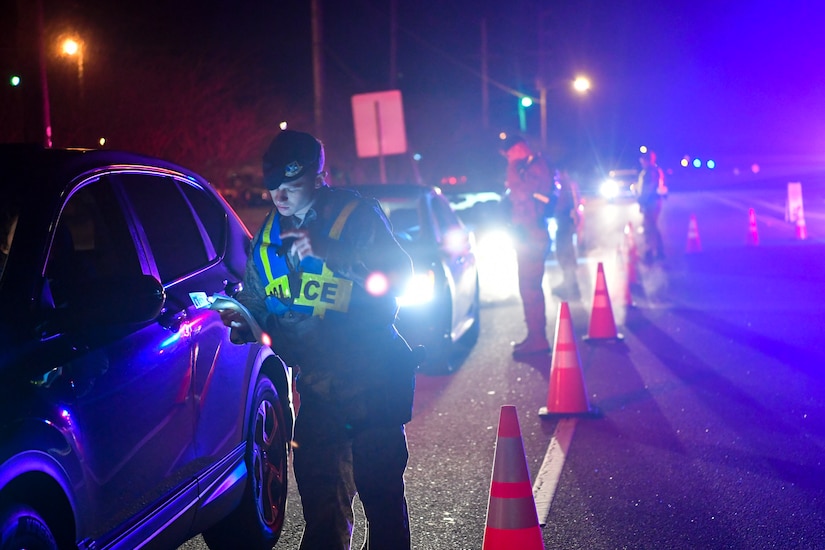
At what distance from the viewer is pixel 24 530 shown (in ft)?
9.99

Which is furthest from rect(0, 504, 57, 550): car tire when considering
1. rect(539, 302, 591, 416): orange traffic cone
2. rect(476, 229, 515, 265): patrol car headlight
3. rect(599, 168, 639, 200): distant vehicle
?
rect(599, 168, 639, 200): distant vehicle

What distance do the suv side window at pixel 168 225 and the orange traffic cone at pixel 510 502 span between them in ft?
5.05

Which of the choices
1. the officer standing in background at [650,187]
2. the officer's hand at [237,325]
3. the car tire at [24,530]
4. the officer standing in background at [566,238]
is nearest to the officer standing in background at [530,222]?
the officer standing in background at [566,238]

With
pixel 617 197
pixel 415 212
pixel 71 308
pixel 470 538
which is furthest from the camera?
pixel 617 197

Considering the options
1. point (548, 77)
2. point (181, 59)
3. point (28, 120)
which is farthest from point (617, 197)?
point (28, 120)

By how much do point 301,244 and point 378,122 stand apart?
55.5ft

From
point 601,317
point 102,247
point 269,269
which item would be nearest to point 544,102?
point 601,317

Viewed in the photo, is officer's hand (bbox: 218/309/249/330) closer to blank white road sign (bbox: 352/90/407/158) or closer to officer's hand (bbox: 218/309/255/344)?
officer's hand (bbox: 218/309/255/344)

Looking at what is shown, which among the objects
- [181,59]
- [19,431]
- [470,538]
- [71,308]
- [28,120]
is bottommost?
[470,538]

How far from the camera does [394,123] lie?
67.9 feet

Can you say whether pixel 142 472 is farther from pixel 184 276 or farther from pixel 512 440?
pixel 512 440

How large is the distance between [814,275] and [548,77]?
42.3m

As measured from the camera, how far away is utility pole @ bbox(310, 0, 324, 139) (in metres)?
18.7

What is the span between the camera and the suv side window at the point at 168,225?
474 cm
